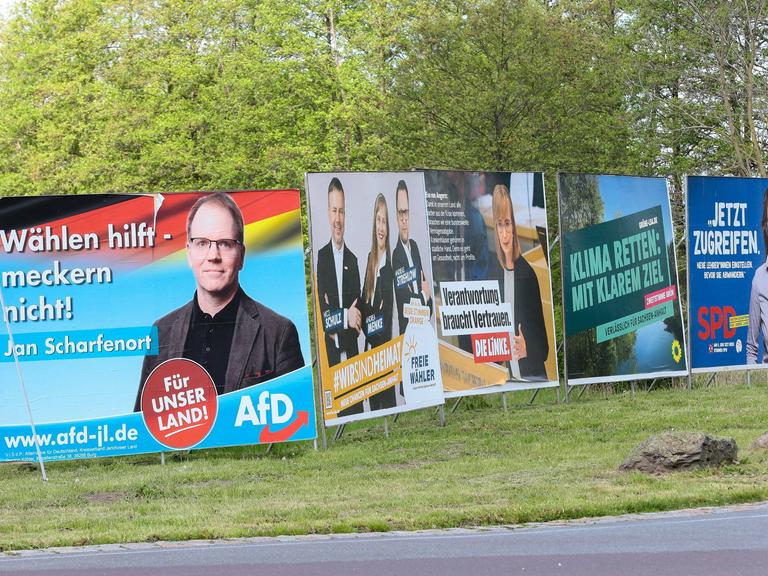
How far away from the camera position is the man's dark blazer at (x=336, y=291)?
18.3 m

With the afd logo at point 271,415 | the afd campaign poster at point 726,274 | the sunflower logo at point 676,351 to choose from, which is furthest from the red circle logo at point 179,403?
the afd campaign poster at point 726,274

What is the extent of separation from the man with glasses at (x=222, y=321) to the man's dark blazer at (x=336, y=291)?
27.0 inches

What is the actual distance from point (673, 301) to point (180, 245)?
10.8 m

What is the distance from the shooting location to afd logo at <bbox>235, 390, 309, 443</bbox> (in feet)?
57.7

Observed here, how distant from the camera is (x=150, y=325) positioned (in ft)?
56.4

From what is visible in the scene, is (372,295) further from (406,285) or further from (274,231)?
(274,231)

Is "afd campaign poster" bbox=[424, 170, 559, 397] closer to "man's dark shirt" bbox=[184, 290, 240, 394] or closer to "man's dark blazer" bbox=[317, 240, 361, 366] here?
"man's dark blazer" bbox=[317, 240, 361, 366]

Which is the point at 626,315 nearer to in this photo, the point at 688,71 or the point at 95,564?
the point at 95,564

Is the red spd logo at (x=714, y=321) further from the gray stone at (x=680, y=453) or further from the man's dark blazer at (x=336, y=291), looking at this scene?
the gray stone at (x=680, y=453)

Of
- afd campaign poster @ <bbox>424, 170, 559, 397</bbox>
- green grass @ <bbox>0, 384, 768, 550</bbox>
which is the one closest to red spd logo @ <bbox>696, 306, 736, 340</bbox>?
green grass @ <bbox>0, 384, 768, 550</bbox>

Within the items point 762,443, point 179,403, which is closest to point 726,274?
point 762,443

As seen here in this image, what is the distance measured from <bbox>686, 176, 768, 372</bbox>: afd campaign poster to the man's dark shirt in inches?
406

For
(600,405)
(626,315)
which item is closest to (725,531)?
(600,405)

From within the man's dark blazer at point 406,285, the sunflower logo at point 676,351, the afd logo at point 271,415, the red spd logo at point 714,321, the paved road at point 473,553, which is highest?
the man's dark blazer at point 406,285
